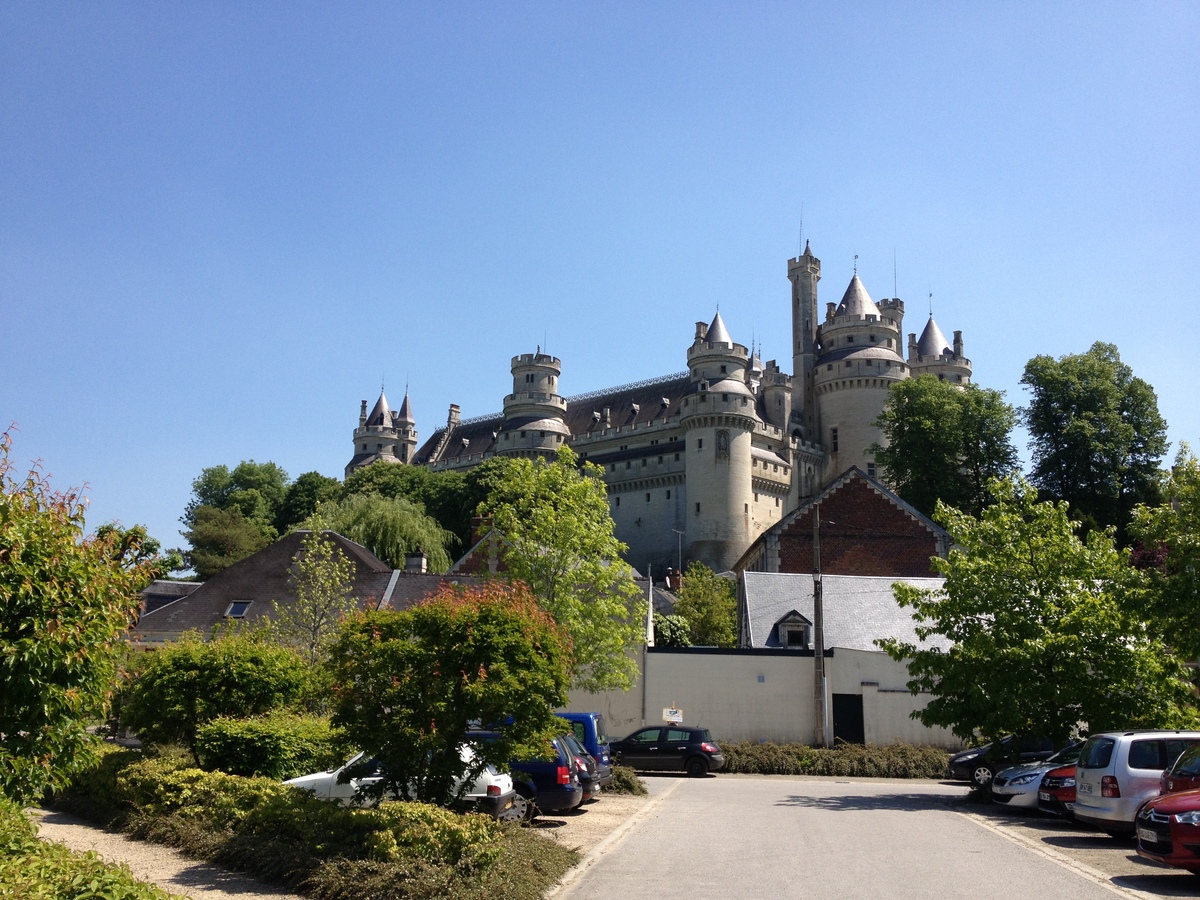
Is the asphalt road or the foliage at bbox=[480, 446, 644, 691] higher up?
the foliage at bbox=[480, 446, 644, 691]

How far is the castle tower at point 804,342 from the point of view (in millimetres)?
99688

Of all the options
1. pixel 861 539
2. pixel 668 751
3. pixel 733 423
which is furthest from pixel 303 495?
pixel 668 751

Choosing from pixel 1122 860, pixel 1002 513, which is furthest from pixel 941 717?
pixel 1122 860

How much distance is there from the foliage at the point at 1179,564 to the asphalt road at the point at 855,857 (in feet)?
12.5

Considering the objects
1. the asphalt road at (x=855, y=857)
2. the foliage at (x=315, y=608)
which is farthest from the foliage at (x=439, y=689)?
the foliage at (x=315, y=608)

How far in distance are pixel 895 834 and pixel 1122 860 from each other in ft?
10.0

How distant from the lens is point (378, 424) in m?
125

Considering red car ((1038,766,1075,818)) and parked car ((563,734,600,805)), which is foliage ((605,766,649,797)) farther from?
red car ((1038,766,1075,818))

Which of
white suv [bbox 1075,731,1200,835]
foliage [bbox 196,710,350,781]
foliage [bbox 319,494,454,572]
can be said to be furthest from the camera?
foliage [bbox 319,494,454,572]

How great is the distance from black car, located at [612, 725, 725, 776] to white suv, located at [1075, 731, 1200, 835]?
13.1 meters

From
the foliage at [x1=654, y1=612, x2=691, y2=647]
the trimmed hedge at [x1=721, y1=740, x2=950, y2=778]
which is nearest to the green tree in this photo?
the foliage at [x1=654, y1=612, x2=691, y2=647]

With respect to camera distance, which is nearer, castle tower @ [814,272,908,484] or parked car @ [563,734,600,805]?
parked car @ [563,734,600,805]

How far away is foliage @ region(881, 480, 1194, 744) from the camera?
19.8 meters

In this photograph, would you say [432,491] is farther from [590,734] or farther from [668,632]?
[590,734]
